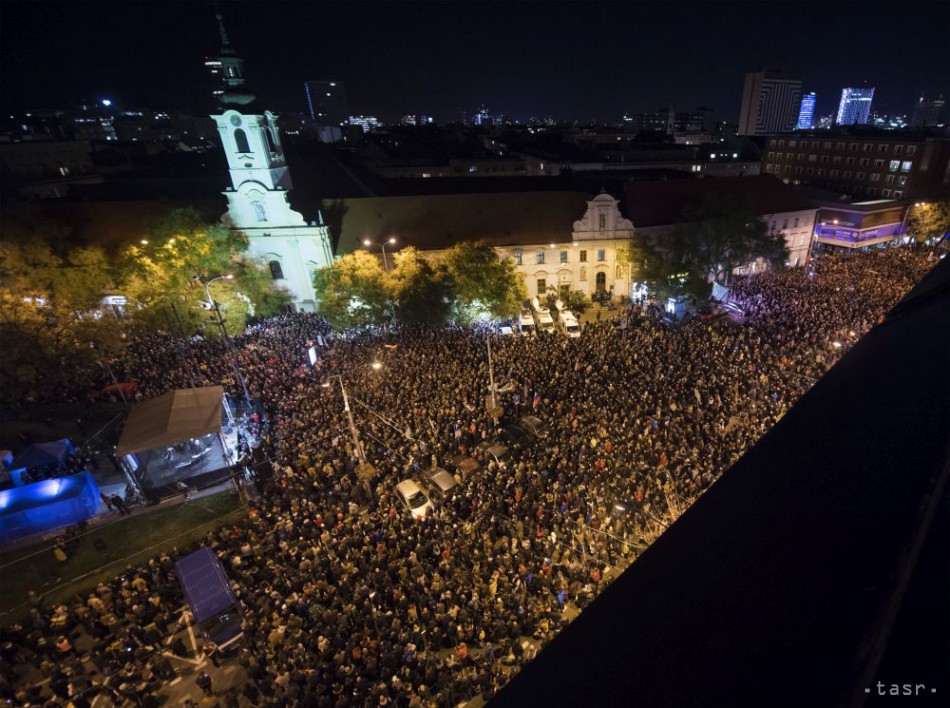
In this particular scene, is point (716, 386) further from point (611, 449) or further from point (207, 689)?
point (207, 689)

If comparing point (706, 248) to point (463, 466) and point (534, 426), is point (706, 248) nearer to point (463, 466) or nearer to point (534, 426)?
point (534, 426)

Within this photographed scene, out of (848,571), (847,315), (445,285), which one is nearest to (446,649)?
(848,571)

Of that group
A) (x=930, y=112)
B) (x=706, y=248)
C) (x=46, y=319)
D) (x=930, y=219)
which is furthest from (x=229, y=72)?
(x=930, y=112)

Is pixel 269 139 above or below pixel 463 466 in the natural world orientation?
above

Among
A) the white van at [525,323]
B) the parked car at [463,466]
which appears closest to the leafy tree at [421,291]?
the white van at [525,323]

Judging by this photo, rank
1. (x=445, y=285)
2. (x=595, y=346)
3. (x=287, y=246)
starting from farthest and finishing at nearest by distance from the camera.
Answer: (x=287, y=246) → (x=445, y=285) → (x=595, y=346)

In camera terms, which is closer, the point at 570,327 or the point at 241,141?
the point at 570,327

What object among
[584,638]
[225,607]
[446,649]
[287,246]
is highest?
[584,638]
